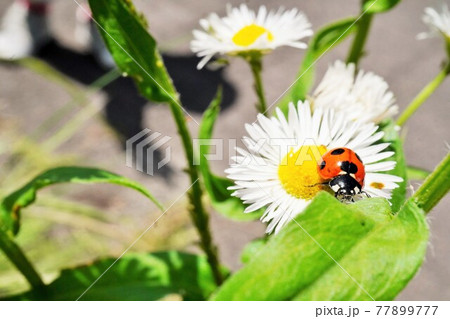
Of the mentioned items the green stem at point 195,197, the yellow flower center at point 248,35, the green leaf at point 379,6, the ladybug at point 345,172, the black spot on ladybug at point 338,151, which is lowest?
the green stem at point 195,197

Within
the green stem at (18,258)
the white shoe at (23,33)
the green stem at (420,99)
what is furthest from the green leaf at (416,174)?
the white shoe at (23,33)

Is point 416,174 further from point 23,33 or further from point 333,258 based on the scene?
point 23,33

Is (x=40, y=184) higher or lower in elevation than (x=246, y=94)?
higher

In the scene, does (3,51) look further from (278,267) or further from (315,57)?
(278,267)

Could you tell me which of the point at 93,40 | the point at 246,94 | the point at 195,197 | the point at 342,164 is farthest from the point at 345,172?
the point at 93,40

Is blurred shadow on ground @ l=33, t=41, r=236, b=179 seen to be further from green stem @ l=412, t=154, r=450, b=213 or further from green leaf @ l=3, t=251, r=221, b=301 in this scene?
green stem @ l=412, t=154, r=450, b=213

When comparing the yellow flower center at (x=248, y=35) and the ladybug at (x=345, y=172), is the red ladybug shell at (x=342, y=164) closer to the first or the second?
the ladybug at (x=345, y=172)
